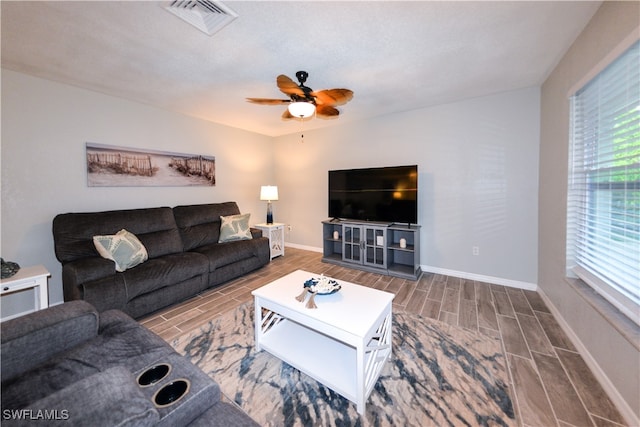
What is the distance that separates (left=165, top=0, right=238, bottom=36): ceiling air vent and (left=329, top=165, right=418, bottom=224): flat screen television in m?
2.61

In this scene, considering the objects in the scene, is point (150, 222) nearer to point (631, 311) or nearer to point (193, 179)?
point (193, 179)

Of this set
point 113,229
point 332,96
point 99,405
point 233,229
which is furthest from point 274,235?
point 99,405

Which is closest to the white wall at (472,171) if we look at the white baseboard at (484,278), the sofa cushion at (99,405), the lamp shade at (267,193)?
the white baseboard at (484,278)

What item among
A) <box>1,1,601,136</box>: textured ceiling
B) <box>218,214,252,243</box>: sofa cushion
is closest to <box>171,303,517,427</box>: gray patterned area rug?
<box>218,214,252,243</box>: sofa cushion

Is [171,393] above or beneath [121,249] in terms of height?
beneath

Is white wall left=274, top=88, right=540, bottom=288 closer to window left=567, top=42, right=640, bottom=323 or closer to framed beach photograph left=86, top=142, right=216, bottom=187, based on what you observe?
window left=567, top=42, right=640, bottom=323

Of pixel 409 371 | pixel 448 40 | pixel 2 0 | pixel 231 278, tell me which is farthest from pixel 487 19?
pixel 231 278

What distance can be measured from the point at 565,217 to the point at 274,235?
3812mm

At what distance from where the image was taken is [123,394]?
0.79 metres

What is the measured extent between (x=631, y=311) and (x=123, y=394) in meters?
2.48

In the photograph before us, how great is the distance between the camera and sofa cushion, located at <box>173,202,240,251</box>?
131 inches

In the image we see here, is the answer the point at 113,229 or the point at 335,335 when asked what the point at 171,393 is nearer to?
the point at 335,335

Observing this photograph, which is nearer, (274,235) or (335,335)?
(335,335)

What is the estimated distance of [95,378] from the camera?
0.83m
